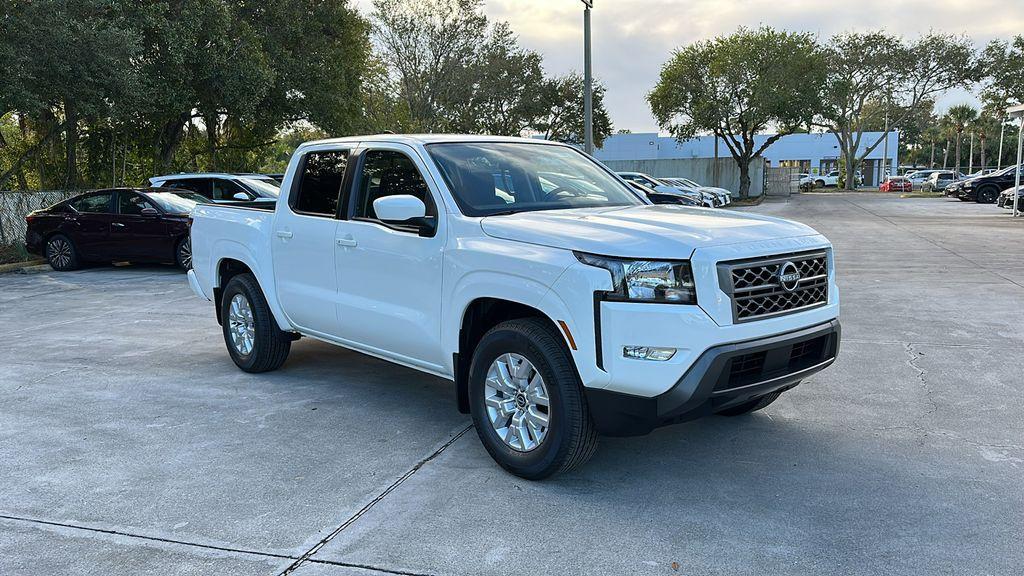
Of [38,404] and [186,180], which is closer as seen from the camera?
[38,404]

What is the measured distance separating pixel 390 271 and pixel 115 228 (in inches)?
440

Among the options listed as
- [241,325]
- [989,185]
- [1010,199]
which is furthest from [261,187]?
[989,185]

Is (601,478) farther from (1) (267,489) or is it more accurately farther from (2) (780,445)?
(1) (267,489)

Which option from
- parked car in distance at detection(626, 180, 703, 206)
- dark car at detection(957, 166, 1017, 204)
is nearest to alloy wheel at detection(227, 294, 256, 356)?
parked car in distance at detection(626, 180, 703, 206)

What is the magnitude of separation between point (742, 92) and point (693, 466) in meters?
40.4

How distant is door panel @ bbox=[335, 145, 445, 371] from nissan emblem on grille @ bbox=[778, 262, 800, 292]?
6.21ft

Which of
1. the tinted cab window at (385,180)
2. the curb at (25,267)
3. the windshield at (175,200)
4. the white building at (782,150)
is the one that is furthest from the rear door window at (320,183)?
Answer: the white building at (782,150)

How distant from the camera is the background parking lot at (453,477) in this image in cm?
351

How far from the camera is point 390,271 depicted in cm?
507

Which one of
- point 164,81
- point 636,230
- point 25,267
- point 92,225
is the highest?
point 164,81

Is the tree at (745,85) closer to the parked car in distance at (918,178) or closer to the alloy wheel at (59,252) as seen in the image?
the parked car in distance at (918,178)

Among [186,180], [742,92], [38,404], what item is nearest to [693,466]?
[38,404]

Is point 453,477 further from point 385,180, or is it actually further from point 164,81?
point 164,81

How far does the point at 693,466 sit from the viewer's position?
4539 mm
